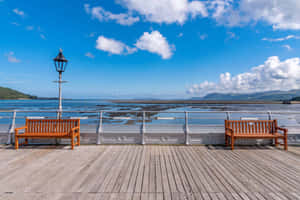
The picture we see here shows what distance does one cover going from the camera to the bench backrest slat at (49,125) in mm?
5164

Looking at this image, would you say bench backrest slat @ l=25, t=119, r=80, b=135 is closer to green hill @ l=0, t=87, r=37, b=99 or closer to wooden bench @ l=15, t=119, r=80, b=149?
wooden bench @ l=15, t=119, r=80, b=149

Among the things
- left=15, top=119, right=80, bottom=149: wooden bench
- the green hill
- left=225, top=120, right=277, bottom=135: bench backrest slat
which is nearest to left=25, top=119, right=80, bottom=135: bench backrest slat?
left=15, top=119, right=80, bottom=149: wooden bench

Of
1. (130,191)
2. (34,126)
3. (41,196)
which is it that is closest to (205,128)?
(130,191)

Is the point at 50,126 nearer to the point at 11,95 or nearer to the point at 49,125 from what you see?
the point at 49,125

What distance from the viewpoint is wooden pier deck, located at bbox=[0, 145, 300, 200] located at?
7.86ft

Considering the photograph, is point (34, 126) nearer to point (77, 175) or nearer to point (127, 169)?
point (77, 175)

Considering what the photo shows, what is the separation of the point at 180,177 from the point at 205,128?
9.44 ft

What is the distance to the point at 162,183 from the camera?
2691 mm

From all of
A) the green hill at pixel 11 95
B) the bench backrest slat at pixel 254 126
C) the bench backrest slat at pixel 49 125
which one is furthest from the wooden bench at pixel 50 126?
the green hill at pixel 11 95

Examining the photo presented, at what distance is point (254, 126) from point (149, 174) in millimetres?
4445

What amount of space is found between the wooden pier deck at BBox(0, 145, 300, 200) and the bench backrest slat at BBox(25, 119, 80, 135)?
73 cm

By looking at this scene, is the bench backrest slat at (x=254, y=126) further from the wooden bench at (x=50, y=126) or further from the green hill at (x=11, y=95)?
the green hill at (x=11, y=95)

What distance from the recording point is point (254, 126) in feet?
17.1

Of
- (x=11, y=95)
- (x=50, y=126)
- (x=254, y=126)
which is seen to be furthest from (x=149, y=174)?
(x=11, y=95)
